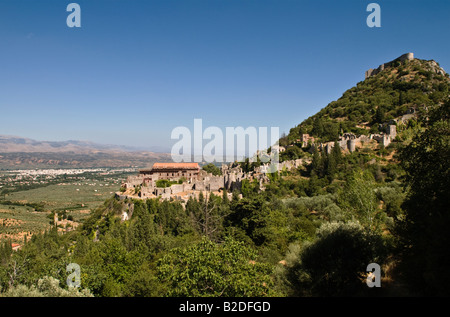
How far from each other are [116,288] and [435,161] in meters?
15.9

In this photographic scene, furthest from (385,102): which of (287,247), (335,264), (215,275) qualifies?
(215,275)

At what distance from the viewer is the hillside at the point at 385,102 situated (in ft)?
203

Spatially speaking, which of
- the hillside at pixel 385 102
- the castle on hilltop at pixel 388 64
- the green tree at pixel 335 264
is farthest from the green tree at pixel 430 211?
the castle on hilltop at pixel 388 64

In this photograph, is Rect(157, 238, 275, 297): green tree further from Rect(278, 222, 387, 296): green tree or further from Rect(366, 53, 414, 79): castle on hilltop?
Rect(366, 53, 414, 79): castle on hilltop

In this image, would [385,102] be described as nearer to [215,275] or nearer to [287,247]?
[287,247]

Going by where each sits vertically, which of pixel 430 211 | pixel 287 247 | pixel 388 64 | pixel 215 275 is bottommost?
pixel 287 247

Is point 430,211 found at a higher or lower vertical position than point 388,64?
lower

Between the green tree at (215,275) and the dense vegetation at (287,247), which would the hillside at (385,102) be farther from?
the green tree at (215,275)

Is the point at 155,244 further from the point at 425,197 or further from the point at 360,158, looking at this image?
the point at 360,158

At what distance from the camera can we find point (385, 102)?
68312mm

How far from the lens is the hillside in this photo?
6184cm
